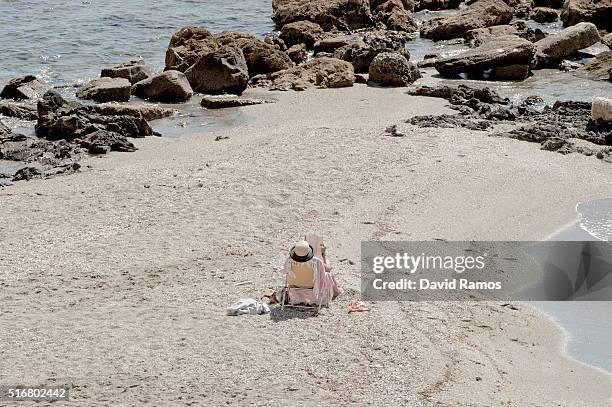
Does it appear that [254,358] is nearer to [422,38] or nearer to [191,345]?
[191,345]

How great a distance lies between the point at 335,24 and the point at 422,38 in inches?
124

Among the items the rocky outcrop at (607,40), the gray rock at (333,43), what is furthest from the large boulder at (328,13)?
the rocky outcrop at (607,40)

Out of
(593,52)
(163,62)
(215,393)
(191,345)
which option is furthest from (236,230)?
(593,52)

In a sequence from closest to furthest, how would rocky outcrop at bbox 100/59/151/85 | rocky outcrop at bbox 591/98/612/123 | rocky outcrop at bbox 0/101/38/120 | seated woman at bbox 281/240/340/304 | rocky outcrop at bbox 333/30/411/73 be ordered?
seated woman at bbox 281/240/340/304, rocky outcrop at bbox 591/98/612/123, rocky outcrop at bbox 0/101/38/120, rocky outcrop at bbox 100/59/151/85, rocky outcrop at bbox 333/30/411/73

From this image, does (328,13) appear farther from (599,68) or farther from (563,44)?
(599,68)

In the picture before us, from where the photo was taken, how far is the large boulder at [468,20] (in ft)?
108

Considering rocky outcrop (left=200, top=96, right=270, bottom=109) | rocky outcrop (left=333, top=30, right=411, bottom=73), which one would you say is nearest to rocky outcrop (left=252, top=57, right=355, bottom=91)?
rocky outcrop (left=333, top=30, right=411, bottom=73)

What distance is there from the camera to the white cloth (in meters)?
11.2

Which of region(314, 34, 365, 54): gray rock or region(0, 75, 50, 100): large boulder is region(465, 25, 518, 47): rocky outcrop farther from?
region(0, 75, 50, 100): large boulder

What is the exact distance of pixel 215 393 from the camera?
366 inches

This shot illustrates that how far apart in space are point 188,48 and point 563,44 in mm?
11429

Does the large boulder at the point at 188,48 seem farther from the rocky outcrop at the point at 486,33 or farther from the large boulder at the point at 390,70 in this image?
the rocky outcrop at the point at 486,33

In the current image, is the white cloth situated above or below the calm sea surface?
above

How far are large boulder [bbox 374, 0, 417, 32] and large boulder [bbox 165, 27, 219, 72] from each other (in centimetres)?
893
